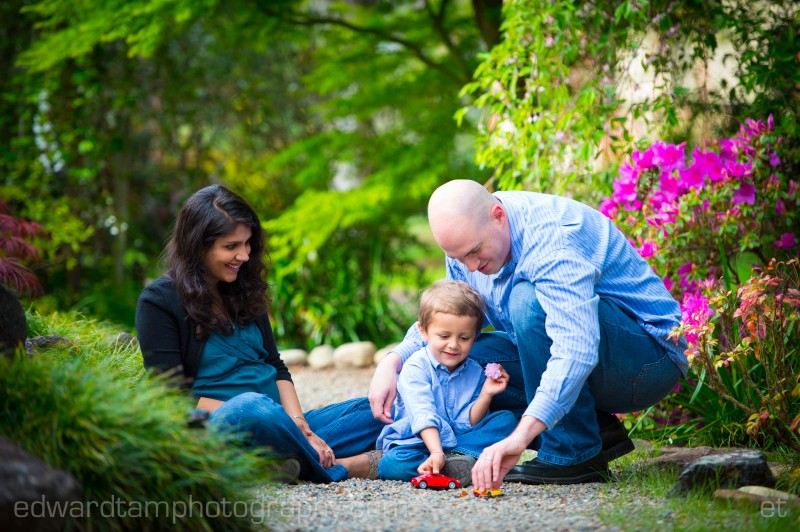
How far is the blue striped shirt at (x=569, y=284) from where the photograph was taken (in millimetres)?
2533

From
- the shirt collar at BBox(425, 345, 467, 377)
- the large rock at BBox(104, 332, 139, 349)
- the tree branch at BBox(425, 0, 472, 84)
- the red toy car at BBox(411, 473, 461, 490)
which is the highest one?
the tree branch at BBox(425, 0, 472, 84)

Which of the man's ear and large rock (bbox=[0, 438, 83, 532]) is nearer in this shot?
large rock (bbox=[0, 438, 83, 532])

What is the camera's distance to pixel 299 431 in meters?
2.97

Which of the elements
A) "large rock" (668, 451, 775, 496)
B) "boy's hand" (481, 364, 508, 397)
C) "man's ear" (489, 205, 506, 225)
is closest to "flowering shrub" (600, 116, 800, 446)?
"large rock" (668, 451, 775, 496)

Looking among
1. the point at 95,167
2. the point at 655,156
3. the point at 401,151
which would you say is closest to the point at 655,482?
the point at 655,156

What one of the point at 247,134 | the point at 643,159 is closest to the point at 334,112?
the point at 247,134

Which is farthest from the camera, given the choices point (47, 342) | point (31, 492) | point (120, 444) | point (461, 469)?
point (47, 342)

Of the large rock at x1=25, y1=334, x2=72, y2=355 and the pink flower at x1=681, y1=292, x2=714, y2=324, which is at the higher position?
the pink flower at x1=681, y1=292, x2=714, y2=324

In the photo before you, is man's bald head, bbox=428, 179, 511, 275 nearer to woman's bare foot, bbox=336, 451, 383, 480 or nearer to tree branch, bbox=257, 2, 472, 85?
woman's bare foot, bbox=336, 451, 383, 480

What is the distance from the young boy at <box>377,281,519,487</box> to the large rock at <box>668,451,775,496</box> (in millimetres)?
700

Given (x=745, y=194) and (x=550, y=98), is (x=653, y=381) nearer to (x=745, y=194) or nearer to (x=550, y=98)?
(x=745, y=194)

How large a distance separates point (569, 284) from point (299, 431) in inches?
43.8

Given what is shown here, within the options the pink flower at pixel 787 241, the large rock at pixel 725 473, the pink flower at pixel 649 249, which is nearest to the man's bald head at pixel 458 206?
the large rock at pixel 725 473

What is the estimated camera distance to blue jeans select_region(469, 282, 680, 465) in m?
2.83
